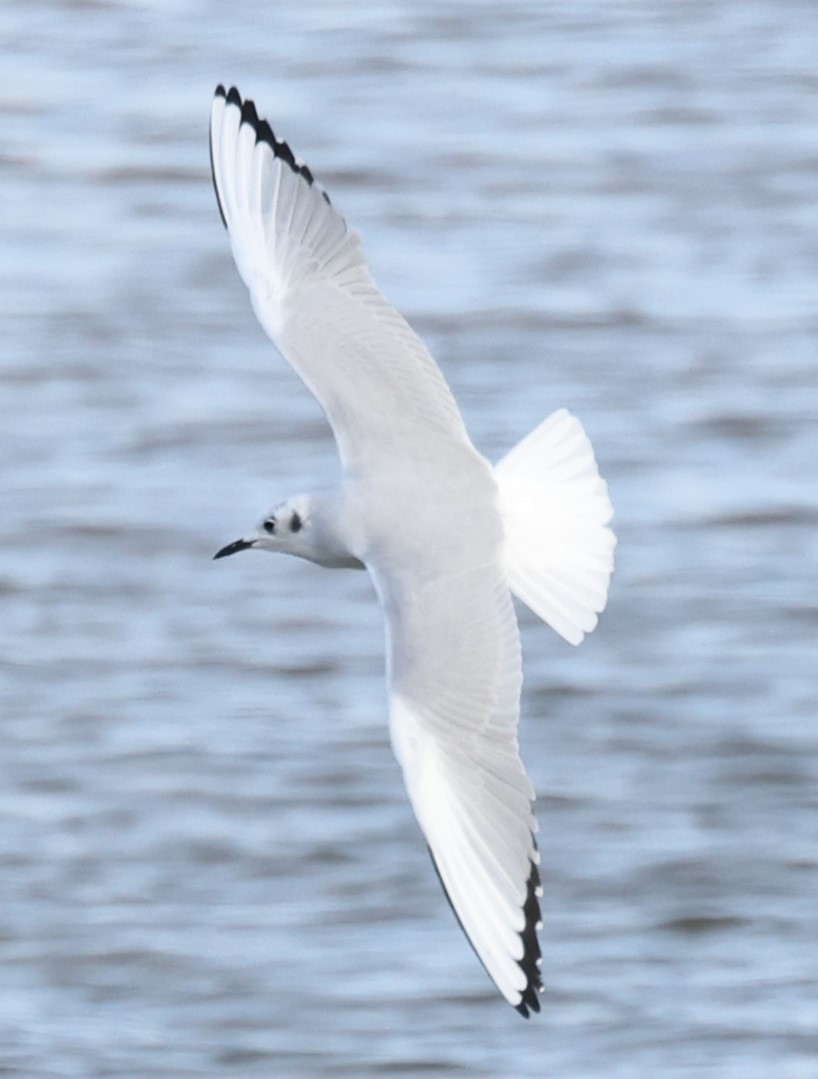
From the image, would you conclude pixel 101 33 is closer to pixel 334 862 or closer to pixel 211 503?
pixel 211 503

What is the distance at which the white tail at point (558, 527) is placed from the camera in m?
4.90

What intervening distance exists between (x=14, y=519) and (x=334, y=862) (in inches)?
68.4

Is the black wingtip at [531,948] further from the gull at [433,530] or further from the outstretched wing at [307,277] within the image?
the outstretched wing at [307,277]

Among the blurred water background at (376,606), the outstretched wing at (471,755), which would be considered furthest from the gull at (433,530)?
the blurred water background at (376,606)

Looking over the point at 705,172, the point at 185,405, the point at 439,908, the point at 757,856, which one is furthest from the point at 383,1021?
the point at 705,172

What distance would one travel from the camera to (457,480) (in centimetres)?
486

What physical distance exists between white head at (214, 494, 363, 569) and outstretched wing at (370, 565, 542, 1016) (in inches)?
6.2

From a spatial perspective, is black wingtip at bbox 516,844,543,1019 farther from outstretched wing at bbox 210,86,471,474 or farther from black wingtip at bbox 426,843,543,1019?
outstretched wing at bbox 210,86,471,474

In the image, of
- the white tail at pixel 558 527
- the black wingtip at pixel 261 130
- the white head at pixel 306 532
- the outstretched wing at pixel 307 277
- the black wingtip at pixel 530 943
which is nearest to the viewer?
the black wingtip at pixel 530 943

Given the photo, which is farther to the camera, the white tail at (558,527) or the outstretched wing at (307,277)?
the outstretched wing at (307,277)

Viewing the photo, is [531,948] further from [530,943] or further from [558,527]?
[558,527]

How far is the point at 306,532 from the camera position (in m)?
4.86

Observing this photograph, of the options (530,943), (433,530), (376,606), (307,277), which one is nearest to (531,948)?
(530,943)

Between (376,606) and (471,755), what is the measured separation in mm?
2638
